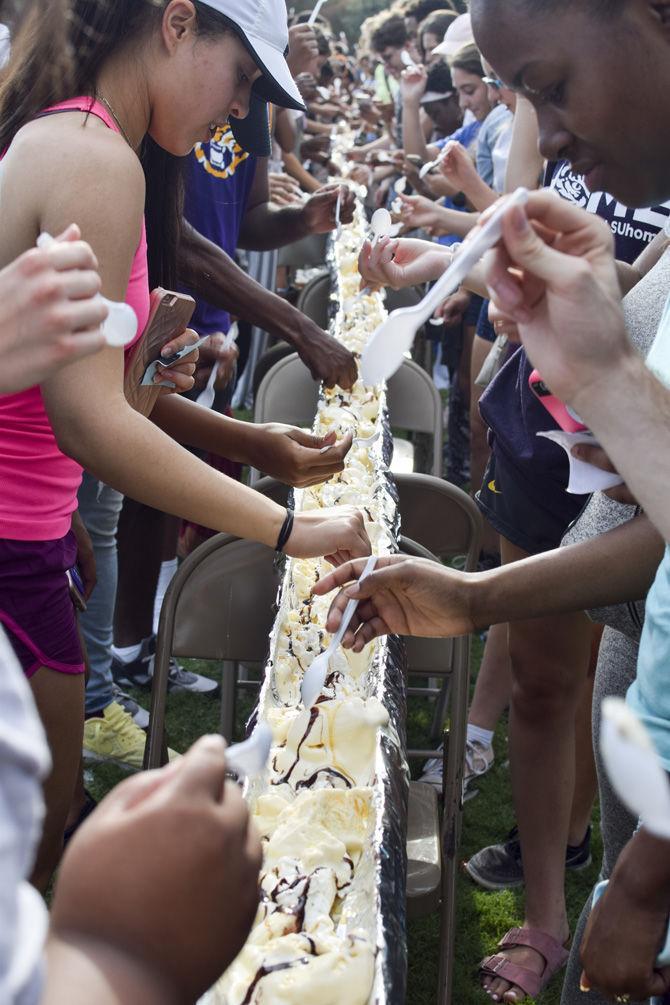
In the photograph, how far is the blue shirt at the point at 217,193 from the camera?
135 inches

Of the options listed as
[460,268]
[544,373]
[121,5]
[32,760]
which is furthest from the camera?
[121,5]

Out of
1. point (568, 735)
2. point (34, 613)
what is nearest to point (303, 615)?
point (34, 613)

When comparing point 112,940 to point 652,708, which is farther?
point 652,708

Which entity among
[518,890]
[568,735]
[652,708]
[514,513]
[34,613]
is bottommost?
[518,890]

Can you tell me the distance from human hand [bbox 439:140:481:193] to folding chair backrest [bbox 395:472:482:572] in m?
1.09

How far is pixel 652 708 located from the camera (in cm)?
130

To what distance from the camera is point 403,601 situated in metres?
1.82

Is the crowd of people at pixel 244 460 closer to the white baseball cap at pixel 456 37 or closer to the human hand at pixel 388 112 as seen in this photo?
the white baseball cap at pixel 456 37

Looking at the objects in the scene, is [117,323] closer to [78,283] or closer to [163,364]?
[78,283]

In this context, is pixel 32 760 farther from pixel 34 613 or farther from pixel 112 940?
pixel 34 613

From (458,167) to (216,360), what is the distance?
0.99 meters

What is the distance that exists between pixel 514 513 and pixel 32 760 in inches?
78.8

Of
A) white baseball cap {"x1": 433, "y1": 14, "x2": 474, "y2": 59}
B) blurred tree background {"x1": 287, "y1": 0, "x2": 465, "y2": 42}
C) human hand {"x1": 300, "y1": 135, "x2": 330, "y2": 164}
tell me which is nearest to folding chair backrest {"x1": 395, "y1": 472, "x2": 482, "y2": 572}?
white baseball cap {"x1": 433, "y1": 14, "x2": 474, "y2": 59}

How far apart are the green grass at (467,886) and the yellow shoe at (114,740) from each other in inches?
3.0
